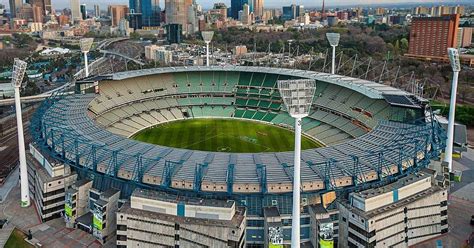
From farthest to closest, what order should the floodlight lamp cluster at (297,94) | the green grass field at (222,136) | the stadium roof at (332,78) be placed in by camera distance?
the stadium roof at (332,78) → the green grass field at (222,136) → the floodlight lamp cluster at (297,94)

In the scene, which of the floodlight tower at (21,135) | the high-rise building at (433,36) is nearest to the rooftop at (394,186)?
the floodlight tower at (21,135)

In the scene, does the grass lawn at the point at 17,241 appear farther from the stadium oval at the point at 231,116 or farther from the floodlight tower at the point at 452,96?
the floodlight tower at the point at 452,96

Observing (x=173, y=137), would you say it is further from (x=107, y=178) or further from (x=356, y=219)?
(x=356, y=219)

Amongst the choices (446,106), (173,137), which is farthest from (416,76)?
(173,137)

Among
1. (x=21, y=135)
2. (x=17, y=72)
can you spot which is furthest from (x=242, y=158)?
(x=17, y=72)

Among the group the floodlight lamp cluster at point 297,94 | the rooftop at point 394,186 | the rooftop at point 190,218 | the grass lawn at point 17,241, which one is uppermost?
the floodlight lamp cluster at point 297,94

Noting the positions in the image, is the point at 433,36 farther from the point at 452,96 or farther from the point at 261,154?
the point at 261,154

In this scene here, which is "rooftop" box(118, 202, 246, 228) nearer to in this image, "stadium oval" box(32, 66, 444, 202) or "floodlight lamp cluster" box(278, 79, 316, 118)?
"stadium oval" box(32, 66, 444, 202)
